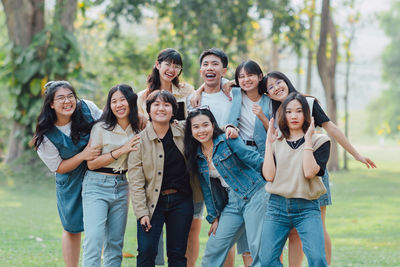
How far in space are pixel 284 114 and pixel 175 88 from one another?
1.21 metres

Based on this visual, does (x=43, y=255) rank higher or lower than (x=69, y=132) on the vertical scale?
lower

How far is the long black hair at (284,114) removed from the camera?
3.74m

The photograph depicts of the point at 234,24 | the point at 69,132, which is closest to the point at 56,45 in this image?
the point at 234,24

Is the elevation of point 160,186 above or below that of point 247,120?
below

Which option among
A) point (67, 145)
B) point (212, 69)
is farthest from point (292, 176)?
point (67, 145)

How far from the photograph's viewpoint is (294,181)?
143 inches

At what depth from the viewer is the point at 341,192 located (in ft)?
38.3

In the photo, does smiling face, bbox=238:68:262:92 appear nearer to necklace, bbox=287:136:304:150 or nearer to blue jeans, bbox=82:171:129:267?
necklace, bbox=287:136:304:150

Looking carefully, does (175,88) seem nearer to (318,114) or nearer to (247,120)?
(247,120)

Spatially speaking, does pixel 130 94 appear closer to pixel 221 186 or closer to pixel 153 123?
pixel 153 123

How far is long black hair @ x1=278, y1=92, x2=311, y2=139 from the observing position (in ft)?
12.3

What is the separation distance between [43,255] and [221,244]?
2.39 metres

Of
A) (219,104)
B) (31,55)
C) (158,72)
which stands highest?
(31,55)

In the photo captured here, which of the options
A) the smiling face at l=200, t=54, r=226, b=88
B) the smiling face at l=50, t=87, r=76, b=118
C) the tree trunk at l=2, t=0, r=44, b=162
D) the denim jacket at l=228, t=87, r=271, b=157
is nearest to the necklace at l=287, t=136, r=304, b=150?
the denim jacket at l=228, t=87, r=271, b=157
